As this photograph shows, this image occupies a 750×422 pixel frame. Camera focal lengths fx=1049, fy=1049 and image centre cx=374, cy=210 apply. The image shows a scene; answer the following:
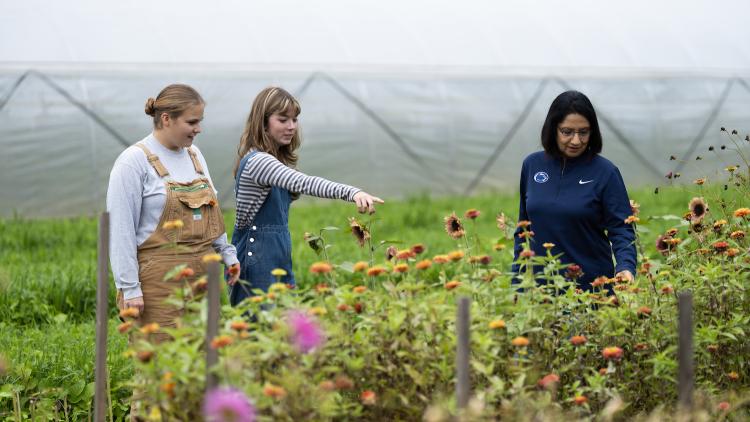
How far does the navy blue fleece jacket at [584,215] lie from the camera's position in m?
3.54

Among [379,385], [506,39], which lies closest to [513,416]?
[379,385]

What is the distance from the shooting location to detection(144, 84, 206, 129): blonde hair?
11.1 feet

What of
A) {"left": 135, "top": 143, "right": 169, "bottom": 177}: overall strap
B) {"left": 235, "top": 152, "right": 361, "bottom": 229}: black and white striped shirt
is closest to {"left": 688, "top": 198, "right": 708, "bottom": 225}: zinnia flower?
{"left": 235, "top": 152, "right": 361, "bottom": 229}: black and white striped shirt

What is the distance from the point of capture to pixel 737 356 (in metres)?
3.10

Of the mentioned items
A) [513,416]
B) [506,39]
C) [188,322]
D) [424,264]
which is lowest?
[513,416]

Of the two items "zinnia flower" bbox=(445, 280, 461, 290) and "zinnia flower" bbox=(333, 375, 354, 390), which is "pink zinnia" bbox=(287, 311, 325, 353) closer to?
"zinnia flower" bbox=(333, 375, 354, 390)

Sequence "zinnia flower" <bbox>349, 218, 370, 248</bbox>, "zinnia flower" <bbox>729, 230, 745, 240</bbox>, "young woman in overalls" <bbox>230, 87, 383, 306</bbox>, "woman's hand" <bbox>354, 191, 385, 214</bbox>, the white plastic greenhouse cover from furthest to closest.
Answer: the white plastic greenhouse cover, "young woman in overalls" <bbox>230, 87, 383, 306</bbox>, "zinnia flower" <bbox>729, 230, 745, 240</bbox>, "zinnia flower" <bbox>349, 218, 370, 248</bbox>, "woman's hand" <bbox>354, 191, 385, 214</bbox>

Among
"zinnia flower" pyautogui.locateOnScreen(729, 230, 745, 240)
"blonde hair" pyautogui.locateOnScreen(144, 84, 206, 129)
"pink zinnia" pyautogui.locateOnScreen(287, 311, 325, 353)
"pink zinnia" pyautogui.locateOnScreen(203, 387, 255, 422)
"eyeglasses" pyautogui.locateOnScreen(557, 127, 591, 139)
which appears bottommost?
"pink zinnia" pyautogui.locateOnScreen(203, 387, 255, 422)

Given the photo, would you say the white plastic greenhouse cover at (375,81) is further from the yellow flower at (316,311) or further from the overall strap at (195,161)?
the yellow flower at (316,311)

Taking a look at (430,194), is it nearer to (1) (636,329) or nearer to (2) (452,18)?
(2) (452,18)

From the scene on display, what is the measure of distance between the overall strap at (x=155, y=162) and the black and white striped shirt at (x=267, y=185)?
0.92 ft

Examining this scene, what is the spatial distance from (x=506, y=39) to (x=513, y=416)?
985 cm

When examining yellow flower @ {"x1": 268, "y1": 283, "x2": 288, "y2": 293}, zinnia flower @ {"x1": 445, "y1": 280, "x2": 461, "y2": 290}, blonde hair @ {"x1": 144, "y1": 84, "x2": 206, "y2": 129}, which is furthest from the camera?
blonde hair @ {"x1": 144, "y1": 84, "x2": 206, "y2": 129}

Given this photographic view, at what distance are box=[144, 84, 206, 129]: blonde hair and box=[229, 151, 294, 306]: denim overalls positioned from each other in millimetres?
290
